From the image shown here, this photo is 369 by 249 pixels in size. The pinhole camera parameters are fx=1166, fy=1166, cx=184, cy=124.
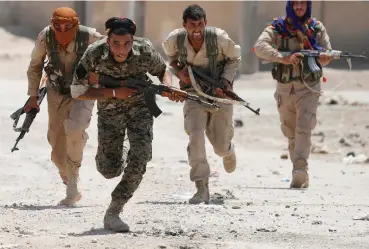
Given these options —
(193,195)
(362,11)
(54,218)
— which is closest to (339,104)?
(362,11)

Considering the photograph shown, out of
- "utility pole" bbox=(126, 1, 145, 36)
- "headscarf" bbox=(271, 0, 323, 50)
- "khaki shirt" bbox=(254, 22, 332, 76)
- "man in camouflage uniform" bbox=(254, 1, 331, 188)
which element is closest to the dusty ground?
"man in camouflage uniform" bbox=(254, 1, 331, 188)

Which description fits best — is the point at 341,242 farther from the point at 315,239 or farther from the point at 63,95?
the point at 63,95

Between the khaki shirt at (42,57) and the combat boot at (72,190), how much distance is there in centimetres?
71

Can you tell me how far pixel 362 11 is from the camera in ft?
75.2

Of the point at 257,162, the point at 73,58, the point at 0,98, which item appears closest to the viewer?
the point at 73,58

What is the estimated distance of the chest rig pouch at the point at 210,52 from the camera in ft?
30.1

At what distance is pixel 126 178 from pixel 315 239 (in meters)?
1.26

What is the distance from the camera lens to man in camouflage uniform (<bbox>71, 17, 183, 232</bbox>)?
7410 mm

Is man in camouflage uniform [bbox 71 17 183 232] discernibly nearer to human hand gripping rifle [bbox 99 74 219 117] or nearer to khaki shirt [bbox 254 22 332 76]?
human hand gripping rifle [bbox 99 74 219 117]

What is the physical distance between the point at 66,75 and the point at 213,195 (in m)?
1.70

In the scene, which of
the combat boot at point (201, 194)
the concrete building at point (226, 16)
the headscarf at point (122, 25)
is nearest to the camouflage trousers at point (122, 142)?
the headscarf at point (122, 25)

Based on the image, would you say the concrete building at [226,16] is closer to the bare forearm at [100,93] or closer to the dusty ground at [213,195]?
the dusty ground at [213,195]

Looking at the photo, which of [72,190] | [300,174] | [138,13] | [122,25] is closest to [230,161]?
[300,174]

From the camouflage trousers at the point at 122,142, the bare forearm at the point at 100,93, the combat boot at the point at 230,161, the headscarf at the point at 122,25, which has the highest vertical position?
the headscarf at the point at 122,25
